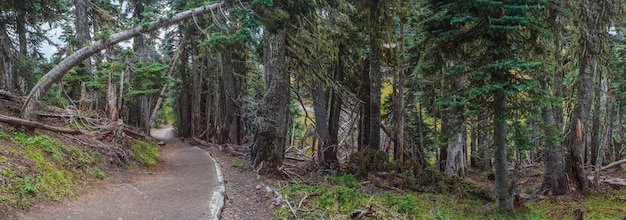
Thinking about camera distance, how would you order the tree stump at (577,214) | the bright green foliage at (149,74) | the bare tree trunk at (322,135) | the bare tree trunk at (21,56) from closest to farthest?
the tree stump at (577,214)
the bright green foliage at (149,74)
the bare tree trunk at (21,56)
the bare tree trunk at (322,135)

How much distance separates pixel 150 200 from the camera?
21.1 feet

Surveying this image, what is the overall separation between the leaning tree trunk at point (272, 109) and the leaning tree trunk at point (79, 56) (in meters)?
2.18

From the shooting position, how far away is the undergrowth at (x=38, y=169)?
4.82 meters

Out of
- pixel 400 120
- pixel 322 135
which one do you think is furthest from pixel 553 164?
pixel 322 135

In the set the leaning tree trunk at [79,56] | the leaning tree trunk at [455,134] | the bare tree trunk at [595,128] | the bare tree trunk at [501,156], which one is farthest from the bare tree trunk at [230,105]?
the bare tree trunk at [595,128]

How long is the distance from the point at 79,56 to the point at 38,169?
13.5 ft

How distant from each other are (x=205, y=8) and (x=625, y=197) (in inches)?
515

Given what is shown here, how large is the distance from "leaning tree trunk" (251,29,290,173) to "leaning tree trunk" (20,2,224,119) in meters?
2.18

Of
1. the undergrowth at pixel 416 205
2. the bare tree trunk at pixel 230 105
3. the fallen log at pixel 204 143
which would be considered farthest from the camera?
the fallen log at pixel 204 143

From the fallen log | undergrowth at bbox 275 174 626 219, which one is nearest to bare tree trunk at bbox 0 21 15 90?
the fallen log

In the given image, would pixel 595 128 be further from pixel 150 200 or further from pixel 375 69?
pixel 150 200

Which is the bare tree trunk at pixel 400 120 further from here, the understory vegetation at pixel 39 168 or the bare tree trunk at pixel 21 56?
the bare tree trunk at pixel 21 56

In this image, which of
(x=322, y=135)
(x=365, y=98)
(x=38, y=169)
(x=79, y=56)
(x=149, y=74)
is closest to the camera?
(x=38, y=169)

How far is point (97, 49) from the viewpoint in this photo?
9078mm
